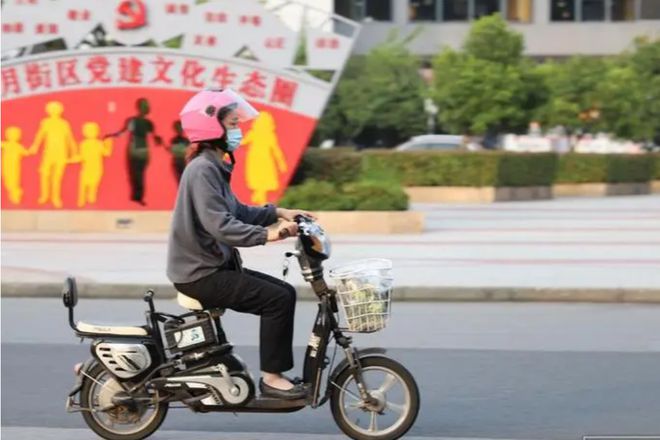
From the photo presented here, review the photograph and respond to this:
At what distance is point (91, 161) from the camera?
1958 cm

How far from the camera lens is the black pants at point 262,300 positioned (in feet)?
20.2

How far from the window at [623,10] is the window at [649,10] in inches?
18.5

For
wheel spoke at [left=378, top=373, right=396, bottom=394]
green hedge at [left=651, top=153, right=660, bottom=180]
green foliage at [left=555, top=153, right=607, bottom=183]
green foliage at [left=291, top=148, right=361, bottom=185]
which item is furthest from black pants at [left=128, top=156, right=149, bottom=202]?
green hedge at [left=651, top=153, right=660, bottom=180]

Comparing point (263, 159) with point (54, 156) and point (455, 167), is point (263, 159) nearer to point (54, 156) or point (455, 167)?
point (54, 156)

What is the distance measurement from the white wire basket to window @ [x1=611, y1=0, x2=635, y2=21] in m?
58.1

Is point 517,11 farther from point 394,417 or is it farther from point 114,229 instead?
point 394,417

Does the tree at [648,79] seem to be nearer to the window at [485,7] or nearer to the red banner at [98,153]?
the window at [485,7]

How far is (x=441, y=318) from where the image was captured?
11516 millimetres

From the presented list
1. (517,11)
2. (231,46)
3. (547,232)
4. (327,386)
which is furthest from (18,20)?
(517,11)

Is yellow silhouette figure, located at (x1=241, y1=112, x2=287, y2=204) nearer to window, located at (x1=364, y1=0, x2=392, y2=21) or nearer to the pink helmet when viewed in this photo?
the pink helmet

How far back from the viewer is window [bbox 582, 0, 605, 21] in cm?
6156

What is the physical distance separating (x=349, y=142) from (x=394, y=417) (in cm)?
5154

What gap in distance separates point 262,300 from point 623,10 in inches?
2296

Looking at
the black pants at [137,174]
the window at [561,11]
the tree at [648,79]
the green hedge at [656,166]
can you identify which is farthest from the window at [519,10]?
the black pants at [137,174]
